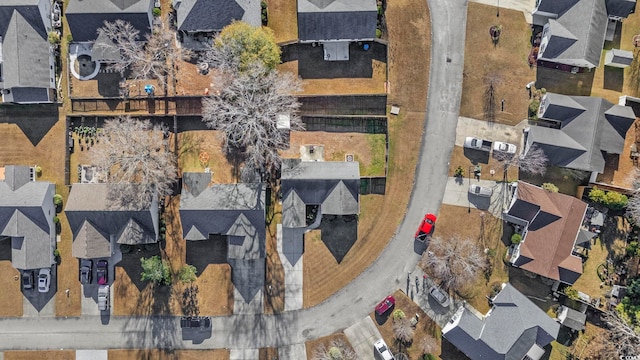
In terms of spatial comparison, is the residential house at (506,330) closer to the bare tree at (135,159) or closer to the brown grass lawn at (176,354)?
the brown grass lawn at (176,354)

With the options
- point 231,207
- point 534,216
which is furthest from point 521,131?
point 231,207

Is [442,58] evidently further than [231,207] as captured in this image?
Yes

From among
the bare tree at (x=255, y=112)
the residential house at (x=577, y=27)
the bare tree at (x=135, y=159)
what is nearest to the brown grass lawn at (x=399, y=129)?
the bare tree at (x=255, y=112)

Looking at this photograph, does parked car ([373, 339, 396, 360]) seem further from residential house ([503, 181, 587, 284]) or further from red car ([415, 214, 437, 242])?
residential house ([503, 181, 587, 284])

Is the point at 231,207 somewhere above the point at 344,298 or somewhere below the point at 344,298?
above

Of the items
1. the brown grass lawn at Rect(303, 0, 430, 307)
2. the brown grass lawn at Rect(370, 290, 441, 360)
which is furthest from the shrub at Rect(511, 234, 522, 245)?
the brown grass lawn at Rect(370, 290, 441, 360)

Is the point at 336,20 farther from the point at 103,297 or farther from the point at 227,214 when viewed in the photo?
the point at 103,297

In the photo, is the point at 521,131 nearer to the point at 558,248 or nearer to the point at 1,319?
the point at 558,248
